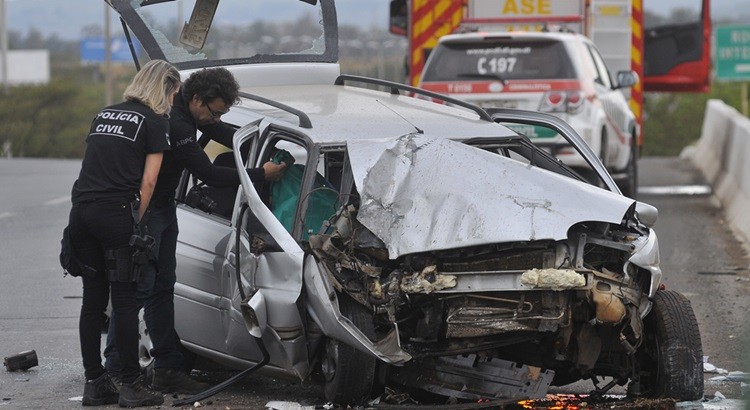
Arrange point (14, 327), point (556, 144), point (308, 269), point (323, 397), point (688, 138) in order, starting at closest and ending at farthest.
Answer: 1. point (308, 269)
2. point (323, 397)
3. point (14, 327)
4. point (556, 144)
5. point (688, 138)

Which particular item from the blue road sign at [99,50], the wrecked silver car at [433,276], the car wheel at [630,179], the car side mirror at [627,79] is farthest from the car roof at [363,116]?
the blue road sign at [99,50]

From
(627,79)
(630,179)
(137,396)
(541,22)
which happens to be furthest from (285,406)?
(541,22)

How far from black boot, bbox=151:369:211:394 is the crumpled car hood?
1.48 m

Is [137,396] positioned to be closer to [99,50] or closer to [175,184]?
[175,184]

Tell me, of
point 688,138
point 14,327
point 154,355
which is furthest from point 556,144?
point 688,138

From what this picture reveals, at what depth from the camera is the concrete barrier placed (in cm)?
1628

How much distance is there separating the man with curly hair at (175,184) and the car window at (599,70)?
30.2 ft

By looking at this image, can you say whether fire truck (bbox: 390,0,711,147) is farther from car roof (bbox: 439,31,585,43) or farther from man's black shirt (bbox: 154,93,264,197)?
man's black shirt (bbox: 154,93,264,197)

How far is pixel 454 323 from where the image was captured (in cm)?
673

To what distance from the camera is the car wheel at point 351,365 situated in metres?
6.74

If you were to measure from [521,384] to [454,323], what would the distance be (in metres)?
0.51

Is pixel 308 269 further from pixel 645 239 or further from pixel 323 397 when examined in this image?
pixel 645 239

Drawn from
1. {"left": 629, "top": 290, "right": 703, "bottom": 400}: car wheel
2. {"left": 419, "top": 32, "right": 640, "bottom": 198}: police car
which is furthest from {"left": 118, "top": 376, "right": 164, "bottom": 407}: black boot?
{"left": 419, "top": 32, "right": 640, "bottom": 198}: police car

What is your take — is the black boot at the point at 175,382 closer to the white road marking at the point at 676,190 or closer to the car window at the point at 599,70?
the car window at the point at 599,70
